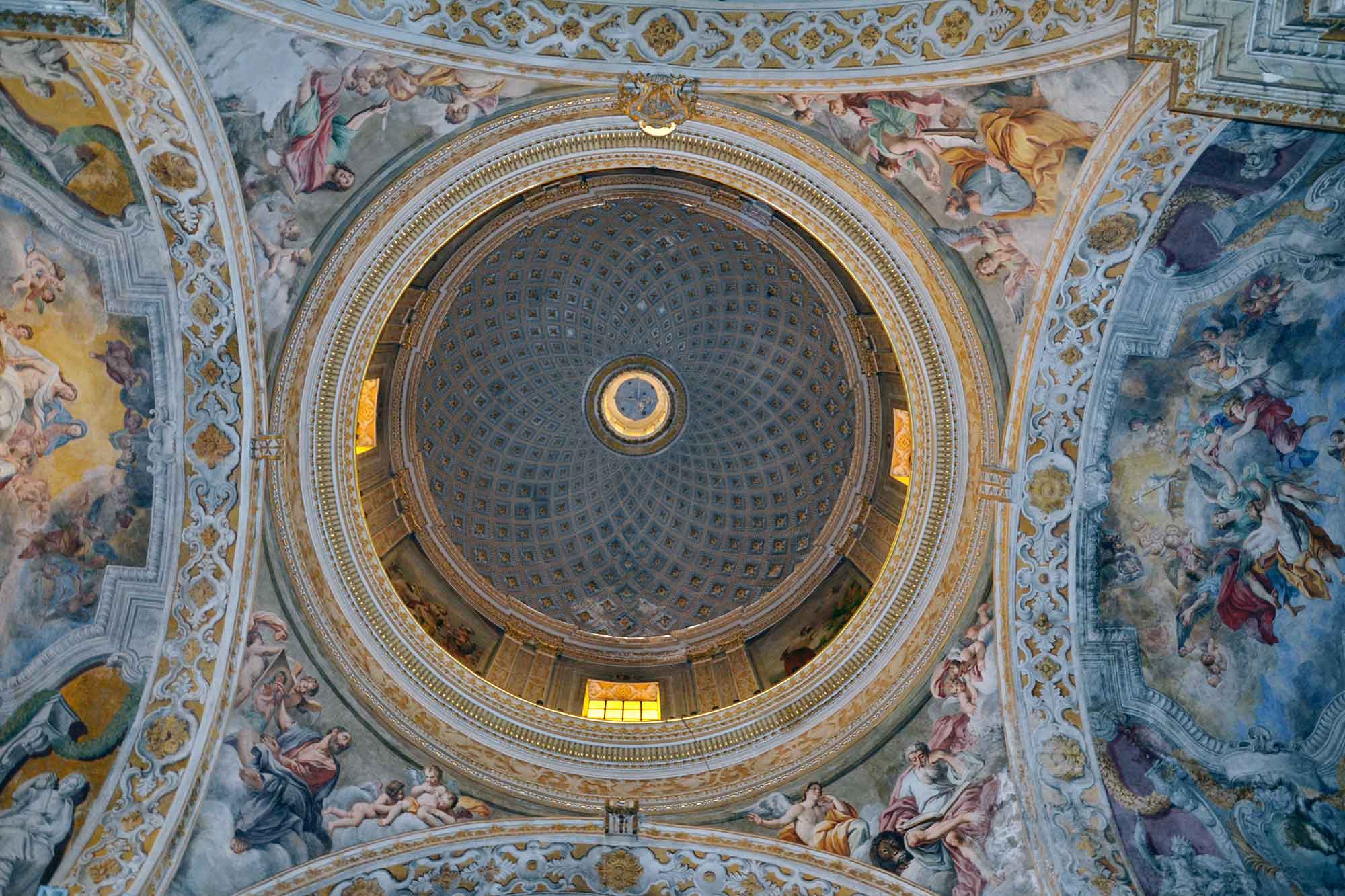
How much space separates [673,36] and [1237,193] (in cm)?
714

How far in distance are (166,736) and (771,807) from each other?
865cm

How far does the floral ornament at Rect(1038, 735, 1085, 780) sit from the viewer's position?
15438mm

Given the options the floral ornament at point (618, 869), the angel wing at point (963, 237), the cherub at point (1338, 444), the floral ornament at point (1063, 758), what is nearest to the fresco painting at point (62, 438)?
the floral ornament at point (618, 869)

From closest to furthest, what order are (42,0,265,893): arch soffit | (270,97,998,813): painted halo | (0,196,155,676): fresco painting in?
1. (0,196,155,676): fresco painting
2. (42,0,265,893): arch soffit
3. (270,97,998,813): painted halo

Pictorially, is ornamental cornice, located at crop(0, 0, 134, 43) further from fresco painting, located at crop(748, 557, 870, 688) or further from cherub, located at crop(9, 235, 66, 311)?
fresco painting, located at crop(748, 557, 870, 688)

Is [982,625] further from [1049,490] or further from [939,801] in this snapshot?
[939,801]

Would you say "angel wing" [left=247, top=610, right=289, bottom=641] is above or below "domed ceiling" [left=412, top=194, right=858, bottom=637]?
below

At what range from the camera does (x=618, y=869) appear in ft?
53.1

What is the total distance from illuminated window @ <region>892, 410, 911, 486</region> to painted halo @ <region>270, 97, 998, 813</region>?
187 centimetres

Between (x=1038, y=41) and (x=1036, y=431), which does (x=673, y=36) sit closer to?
(x=1038, y=41)

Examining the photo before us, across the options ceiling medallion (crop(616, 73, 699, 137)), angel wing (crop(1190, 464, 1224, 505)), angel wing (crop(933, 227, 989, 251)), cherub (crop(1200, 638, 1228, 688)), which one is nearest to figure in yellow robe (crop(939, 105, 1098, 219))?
angel wing (crop(933, 227, 989, 251))

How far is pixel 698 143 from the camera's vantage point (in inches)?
597

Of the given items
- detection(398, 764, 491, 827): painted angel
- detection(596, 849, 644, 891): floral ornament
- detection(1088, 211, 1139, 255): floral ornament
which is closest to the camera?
detection(1088, 211, 1139, 255): floral ornament

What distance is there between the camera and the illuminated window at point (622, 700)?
63.1 feet
